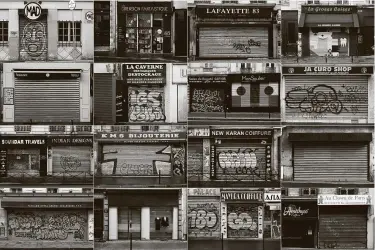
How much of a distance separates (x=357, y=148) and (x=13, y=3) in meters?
5.72

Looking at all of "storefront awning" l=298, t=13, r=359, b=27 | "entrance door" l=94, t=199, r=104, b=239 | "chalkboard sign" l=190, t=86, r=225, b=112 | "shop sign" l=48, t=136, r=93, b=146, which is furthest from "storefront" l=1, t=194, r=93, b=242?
"storefront awning" l=298, t=13, r=359, b=27

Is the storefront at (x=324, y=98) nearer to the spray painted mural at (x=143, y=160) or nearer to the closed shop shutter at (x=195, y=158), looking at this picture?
the closed shop shutter at (x=195, y=158)

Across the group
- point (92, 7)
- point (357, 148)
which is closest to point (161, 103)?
point (92, 7)

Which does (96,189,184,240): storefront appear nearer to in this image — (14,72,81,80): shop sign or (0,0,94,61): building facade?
(14,72,81,80): shop sign

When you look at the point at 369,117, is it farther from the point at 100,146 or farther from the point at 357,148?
the point at 100,146

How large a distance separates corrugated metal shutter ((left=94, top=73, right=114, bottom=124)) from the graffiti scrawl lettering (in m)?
0.34

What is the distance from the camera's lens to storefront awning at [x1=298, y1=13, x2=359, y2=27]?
8938 millimetres

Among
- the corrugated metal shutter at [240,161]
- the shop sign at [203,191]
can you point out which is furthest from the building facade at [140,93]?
the shop sign at [203,191]

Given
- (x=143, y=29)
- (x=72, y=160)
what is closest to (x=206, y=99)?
(x=143, y=29)

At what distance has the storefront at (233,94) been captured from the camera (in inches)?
353

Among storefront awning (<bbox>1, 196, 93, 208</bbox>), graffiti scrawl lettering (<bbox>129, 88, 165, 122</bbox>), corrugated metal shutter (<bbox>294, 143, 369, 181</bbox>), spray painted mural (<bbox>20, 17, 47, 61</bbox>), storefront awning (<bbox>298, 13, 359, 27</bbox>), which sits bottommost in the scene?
storefront awning (<bbox>1, 196, 93, 208</bbox>)

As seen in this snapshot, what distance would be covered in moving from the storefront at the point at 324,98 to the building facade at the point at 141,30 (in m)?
1.79

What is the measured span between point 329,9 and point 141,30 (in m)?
2.89

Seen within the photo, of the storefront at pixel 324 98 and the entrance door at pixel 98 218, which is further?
the storefront at pixel 324 98
